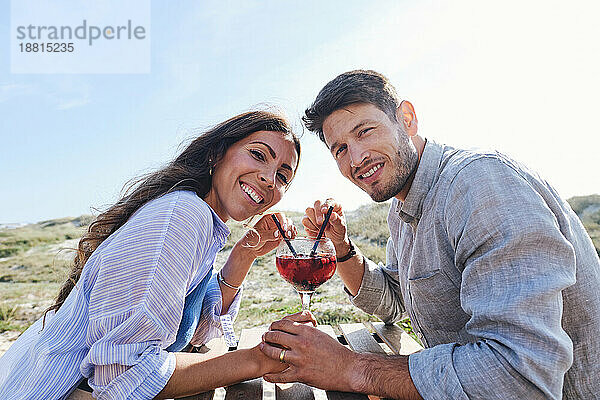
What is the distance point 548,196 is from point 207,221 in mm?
1480

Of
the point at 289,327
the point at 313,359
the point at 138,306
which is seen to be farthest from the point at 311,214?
the point at 138,306

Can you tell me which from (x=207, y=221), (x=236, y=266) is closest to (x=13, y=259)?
(x=236, y=266)

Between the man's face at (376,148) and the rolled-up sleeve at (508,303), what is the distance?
69 cm

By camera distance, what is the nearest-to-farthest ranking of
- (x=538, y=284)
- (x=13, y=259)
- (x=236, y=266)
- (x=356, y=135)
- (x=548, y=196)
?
(x=538, y=284)
(x=548, y=196)
(x=356, y=135)
(x=236, y=266)
(x=13, y=259)

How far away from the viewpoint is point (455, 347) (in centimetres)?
176

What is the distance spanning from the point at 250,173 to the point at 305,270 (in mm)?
759

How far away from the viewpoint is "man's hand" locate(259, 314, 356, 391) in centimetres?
187

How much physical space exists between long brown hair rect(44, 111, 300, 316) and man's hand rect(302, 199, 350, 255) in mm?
427

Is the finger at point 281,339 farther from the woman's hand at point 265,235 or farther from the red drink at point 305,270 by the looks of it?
the woman's hand at point 265,235

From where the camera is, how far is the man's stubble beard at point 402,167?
249 centimetres

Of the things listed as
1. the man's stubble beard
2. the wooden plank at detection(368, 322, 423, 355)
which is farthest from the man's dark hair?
the wooden plank at detection(368, 322, 423, 355)

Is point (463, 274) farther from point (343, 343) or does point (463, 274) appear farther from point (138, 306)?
point (343, 343)

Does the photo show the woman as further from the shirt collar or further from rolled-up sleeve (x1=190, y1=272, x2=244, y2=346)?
the shirt collar

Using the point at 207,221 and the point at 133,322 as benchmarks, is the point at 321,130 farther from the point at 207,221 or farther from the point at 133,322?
the point at 133,322
